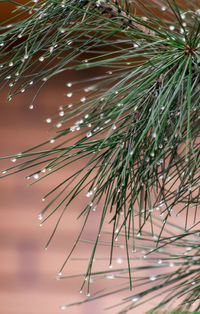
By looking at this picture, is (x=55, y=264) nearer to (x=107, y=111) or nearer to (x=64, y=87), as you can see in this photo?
(x=64, y=87)

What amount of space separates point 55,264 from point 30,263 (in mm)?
117

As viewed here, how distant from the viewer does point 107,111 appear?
21.2 inches

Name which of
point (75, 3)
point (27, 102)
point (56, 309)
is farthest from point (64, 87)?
point (75, 3)

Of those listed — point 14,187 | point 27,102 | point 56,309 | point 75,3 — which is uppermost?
point 27,102

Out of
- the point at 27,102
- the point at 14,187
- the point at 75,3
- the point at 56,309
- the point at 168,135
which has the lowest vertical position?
the point at 56,309

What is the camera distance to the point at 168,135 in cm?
58

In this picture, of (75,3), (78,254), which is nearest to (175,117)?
(75,3)

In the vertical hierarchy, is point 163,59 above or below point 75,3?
below

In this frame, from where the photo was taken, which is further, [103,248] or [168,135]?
[103,248]

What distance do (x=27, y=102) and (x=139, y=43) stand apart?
5.58ft

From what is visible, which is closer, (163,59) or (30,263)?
(163,59)

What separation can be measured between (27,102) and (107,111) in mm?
1680

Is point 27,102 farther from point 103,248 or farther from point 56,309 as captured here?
point 56,309

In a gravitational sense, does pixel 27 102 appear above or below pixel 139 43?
above
